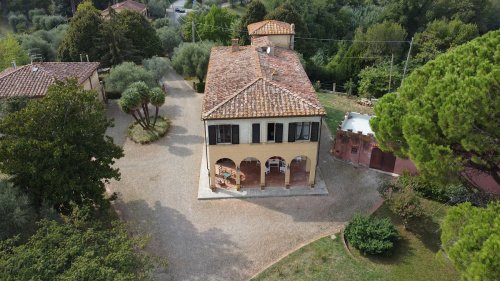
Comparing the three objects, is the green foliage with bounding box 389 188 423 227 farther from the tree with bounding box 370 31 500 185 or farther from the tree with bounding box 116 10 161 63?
the tree with bounding box 116 10 161 63

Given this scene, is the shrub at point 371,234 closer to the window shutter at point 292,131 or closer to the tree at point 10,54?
the window shutter at point 292,131

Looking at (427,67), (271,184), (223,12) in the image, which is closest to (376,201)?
(271,184)

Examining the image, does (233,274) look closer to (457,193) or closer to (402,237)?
(402,237)

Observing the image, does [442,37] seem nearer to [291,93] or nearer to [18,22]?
[291,93]

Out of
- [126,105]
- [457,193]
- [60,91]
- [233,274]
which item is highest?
[60,91]

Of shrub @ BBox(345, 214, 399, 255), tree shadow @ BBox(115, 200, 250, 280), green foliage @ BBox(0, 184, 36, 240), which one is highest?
green foliage @ BBox(0, 184, 36, 240)

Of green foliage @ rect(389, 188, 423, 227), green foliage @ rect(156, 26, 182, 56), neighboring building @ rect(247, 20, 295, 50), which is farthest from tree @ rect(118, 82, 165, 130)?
green foliage @ rect(156, 26, 182, 56)
